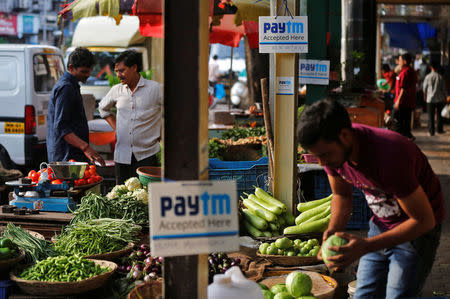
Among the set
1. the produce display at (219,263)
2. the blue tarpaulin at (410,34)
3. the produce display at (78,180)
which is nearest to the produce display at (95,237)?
the produce display at (219,263)

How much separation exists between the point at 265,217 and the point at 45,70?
6.59 m

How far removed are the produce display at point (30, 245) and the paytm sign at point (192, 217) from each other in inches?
89.4

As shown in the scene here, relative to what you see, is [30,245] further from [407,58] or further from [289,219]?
[407,58]

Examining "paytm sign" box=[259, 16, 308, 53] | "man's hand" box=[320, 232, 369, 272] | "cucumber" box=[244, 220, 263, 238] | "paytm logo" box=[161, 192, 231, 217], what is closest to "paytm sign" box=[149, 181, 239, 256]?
"paytm logo" box=[161, 192, 231, 217]

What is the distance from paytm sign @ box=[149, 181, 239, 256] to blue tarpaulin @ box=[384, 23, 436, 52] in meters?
34.9

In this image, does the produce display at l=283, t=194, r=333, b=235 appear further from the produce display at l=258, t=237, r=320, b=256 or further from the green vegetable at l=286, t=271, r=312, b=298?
the green vegetable at l=286, t=271, r=312, b=298

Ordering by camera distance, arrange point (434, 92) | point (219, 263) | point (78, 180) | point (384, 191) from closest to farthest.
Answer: point (384, 191)
point (219, 263)
point (78, 180)
point (434, 92)

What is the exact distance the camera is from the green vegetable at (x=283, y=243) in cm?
498

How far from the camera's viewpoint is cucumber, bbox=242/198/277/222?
5.66 m

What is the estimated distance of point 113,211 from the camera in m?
5.47

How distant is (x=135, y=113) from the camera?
22.2 ft

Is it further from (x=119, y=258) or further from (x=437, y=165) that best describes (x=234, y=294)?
(x=437, y=165)

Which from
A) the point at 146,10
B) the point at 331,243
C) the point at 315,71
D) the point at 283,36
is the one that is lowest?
the point at 331,243

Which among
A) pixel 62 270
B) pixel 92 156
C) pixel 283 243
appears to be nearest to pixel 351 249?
pixel 283 243
